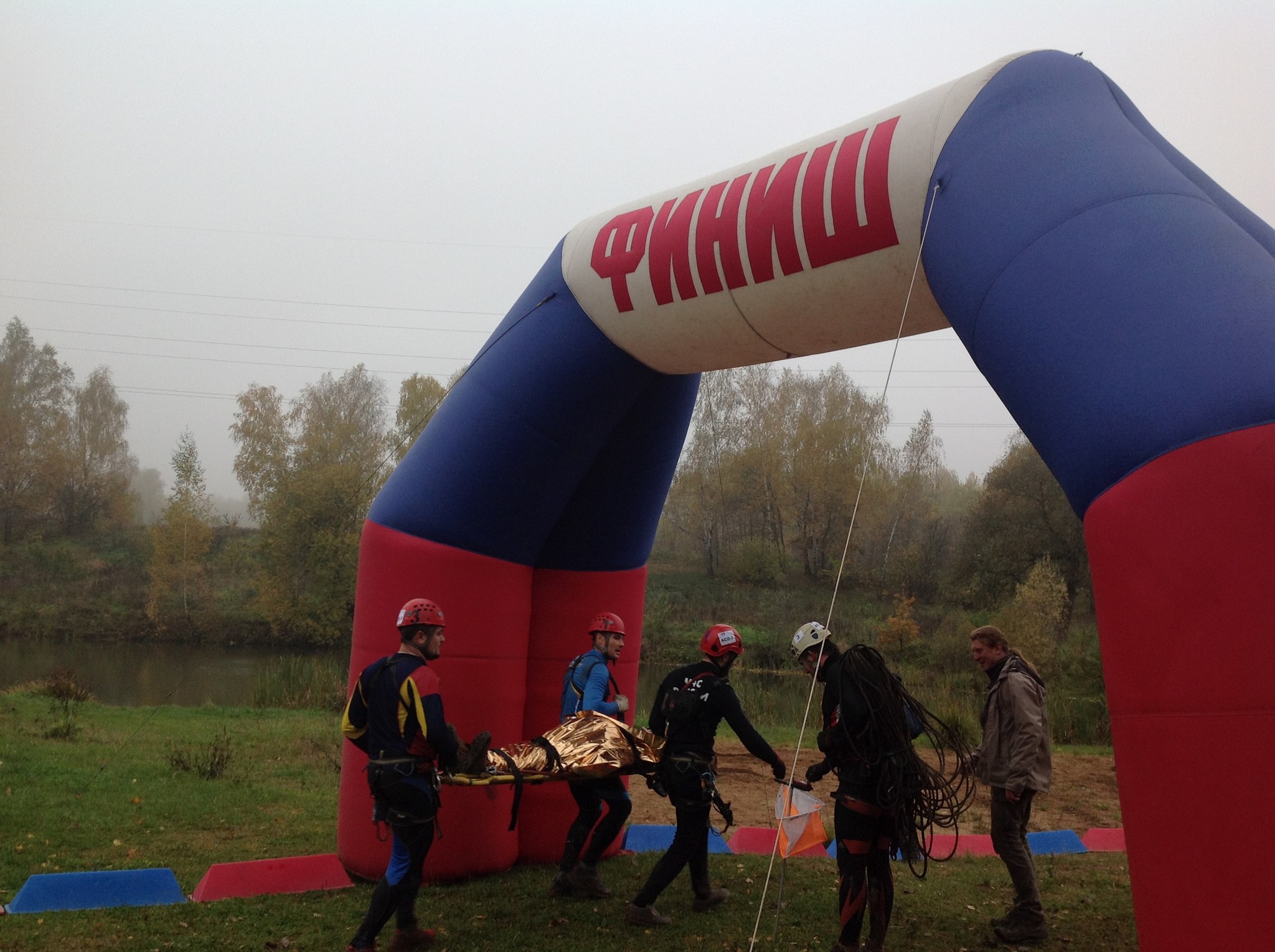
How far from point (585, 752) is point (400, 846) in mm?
1201

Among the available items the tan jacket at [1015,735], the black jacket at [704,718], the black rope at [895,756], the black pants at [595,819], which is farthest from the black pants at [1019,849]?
the black pants at [595,819]

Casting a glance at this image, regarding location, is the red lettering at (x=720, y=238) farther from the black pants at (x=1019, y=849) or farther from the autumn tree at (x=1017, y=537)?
the autumn tree at (x=1017, y=537)

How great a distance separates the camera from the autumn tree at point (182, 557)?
3741 cm

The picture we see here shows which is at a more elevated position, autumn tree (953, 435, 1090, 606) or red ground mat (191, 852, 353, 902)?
autumn tree (953, 435, 1090, 606)

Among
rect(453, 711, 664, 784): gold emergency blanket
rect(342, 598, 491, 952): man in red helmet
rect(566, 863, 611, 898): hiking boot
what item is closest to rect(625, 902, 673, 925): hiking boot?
rect(566, 863, 611, 898): hiking boot

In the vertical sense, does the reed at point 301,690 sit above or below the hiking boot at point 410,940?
below

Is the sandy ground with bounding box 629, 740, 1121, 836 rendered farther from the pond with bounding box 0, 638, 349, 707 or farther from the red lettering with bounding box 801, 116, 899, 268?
the pond with bounding box 0, 638, 349, 707

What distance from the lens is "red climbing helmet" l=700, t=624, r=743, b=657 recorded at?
5.70 m

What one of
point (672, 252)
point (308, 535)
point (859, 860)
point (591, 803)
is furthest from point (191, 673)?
point (859, 860)

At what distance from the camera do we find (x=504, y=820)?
6621 millimetres

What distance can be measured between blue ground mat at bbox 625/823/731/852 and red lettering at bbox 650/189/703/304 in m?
4.29

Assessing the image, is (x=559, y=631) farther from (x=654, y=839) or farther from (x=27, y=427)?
(x=27, y=427)

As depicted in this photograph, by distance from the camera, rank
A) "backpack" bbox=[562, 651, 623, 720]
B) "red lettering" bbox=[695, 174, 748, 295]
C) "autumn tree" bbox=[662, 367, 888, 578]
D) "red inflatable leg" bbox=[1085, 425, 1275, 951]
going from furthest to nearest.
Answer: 1. "autumn tree" bbox=[662, 367, 888, 578]
2. "backpack" bbox=[562, 651, 623, 720]
3. "red lettering" bbox=[695, 174, 748, 295]
4. "red inflatable leg" bbox=[1085, 425, 1275, 951]

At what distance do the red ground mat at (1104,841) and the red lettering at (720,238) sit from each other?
5.97m
